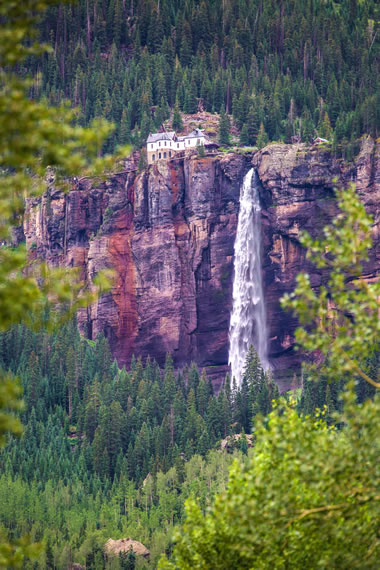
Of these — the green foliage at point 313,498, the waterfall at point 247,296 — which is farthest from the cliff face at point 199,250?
the green foliage at point 313,498

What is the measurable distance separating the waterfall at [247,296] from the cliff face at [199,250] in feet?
4.75

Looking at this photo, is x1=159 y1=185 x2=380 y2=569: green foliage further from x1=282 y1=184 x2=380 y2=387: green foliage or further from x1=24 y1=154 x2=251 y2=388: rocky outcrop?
x1=24 y1=154 x2=251 y2=388: rocky outcrop

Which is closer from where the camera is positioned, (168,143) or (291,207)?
(291,207)

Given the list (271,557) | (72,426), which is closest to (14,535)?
(72,426)

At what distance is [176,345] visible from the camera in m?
186

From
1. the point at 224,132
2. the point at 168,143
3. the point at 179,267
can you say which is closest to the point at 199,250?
the point at 179,267

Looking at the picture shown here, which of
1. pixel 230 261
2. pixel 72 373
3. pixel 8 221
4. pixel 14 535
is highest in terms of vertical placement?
pixel 8 221

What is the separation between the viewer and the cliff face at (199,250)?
7175 inches

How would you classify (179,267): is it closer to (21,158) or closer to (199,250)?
(199,250)

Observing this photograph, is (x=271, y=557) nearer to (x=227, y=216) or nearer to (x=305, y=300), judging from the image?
(x=305, y=300)

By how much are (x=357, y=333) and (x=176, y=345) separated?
158856 mm

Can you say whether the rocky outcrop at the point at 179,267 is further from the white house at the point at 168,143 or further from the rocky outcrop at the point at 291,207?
the rocky outcrop at the point at 291,207

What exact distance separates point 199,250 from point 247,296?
523 inches

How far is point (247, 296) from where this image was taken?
18388cm
